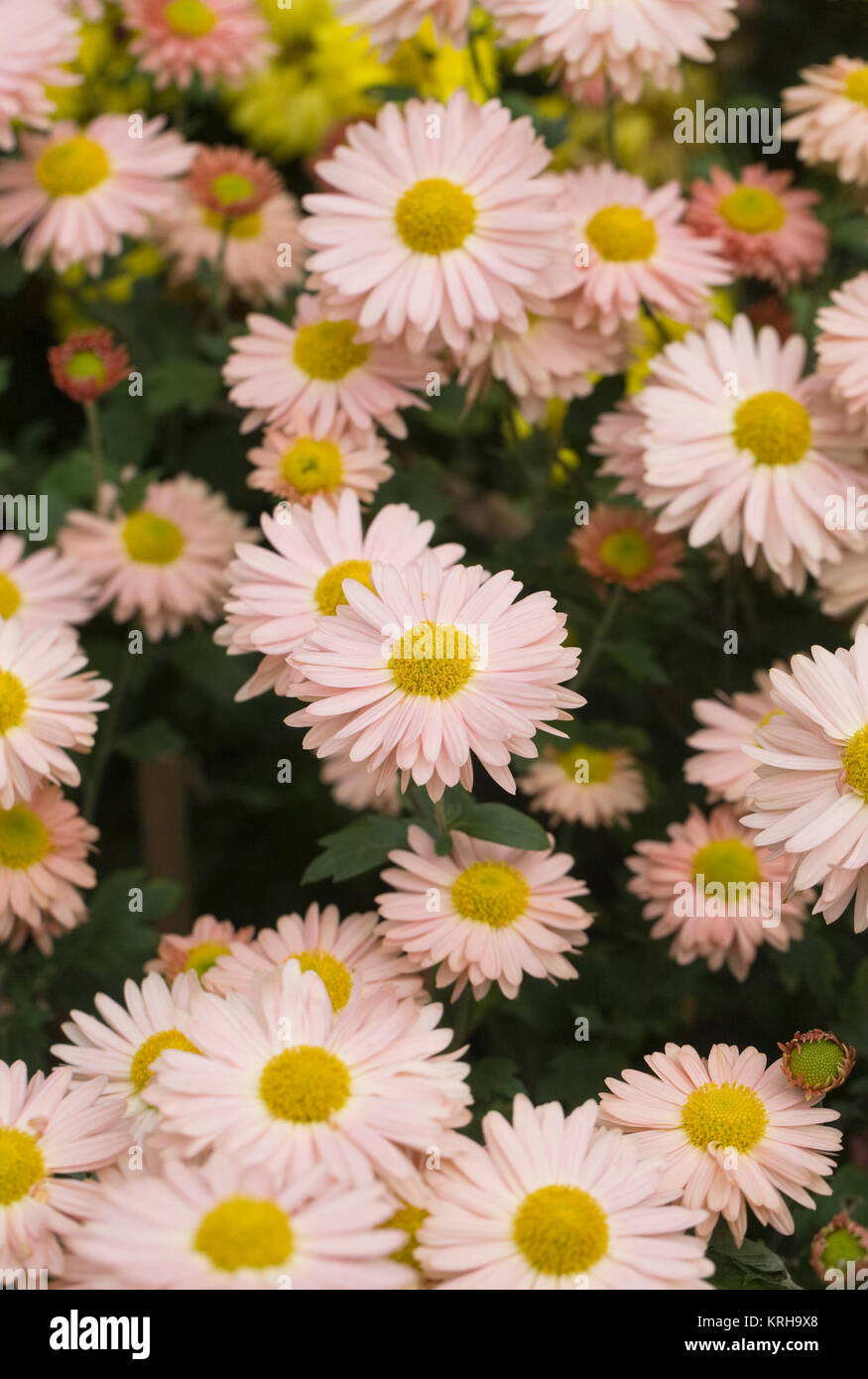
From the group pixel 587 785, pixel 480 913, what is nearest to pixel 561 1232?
pixel 480 913

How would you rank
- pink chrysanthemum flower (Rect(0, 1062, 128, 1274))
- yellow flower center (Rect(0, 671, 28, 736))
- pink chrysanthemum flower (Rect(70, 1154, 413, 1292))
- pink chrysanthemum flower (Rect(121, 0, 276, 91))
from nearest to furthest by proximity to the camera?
pink chrysanthemum flower (Rect(70, 1154, 413, 1292))
pink chrysanthemum flower (Rect(0, 1062, 128, 1274))
yellow flower center (Rect(0, 671, 28, 736))
pink chrysanthemum flower (Rect(121, 0, 276, 91))

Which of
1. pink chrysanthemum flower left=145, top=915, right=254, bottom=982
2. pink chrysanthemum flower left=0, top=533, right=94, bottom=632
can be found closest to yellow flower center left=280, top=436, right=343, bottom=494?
pink chrysanthemum flower left=0, top=533, right=94, bottom=632

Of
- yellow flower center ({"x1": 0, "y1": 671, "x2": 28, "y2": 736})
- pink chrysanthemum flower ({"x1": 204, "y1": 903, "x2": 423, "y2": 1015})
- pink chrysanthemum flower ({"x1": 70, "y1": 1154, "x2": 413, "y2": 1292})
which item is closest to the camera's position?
pink chrysanthemum flower ({"x1": 70, "y1": 1154, "x2": 413, "y2": 1292})

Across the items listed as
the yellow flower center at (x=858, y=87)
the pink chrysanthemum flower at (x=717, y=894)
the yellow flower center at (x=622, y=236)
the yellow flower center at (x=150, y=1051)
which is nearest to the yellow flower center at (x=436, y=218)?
the yellow flower center at (x=622, y=236)

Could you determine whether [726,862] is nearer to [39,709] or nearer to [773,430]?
[773,430]

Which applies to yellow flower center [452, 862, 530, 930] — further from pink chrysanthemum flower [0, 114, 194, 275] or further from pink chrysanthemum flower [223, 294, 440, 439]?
pink chrysanthemum flower [0, 114, 194, 275]

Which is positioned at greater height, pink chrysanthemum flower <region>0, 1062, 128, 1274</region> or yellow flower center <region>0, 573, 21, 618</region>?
yellow flower center <region>0, 573, 21, 618</region>
